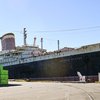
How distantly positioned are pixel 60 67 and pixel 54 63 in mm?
2107

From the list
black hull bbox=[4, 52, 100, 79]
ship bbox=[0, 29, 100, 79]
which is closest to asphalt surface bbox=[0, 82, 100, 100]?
black hull bbox=[4, 52, 100, 79]

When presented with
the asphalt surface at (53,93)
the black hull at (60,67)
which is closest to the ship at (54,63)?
the black hull at (60,67)

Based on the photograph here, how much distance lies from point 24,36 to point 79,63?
40.2 meters

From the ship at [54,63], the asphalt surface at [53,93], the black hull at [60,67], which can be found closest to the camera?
the asphalt surface at [53,93]

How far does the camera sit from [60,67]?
61125 mm

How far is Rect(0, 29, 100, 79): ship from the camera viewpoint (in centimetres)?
5494

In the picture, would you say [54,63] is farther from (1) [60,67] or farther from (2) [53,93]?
(2) [53,93]

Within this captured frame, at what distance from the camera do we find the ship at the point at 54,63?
54.9 metres

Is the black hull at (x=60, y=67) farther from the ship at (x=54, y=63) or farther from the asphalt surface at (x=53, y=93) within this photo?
the asphalt surface at (x=53, y=93)

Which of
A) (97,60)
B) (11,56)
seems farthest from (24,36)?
(97,60)

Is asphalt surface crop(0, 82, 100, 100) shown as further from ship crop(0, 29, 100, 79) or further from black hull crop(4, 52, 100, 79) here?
ship crop(0, 29, 100, 79)

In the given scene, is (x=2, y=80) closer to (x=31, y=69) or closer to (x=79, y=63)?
(x=79, y=63)

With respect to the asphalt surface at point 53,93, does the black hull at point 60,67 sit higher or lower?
higher

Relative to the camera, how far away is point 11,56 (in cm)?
8062
